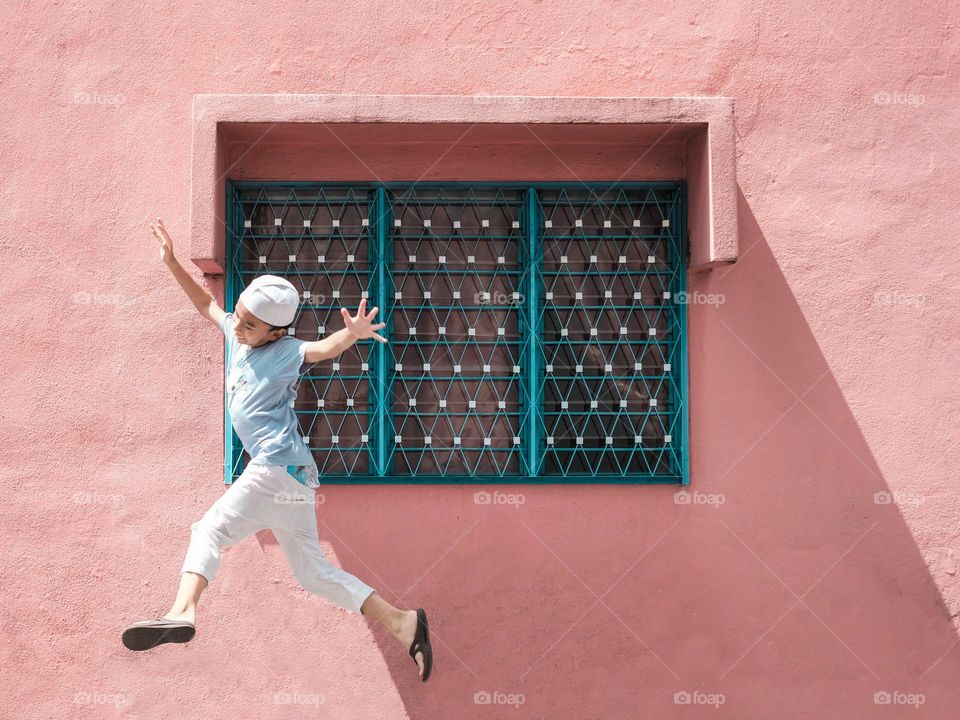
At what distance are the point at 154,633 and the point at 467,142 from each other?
→ 271 centimetres

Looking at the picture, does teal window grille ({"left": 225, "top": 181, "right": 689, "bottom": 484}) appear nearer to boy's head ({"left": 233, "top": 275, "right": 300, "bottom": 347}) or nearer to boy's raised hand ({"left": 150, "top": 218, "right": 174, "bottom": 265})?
boy's raised hand ({"left": 150, "top": 218, "right": 174, "bottom": 265})

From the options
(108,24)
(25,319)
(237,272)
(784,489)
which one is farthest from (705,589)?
(108,24)

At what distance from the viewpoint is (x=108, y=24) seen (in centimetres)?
425

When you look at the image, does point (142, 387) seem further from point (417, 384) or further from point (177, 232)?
point (417, 384)

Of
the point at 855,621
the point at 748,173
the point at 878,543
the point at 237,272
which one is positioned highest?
the point at 748,173

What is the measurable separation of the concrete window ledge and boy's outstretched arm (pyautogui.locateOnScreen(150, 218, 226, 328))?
16 centimetres

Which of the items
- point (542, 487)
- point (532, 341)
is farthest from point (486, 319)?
point (542, 487)

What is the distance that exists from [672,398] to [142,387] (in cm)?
272

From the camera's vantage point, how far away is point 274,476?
136 inches

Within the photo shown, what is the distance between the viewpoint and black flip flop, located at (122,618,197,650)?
3.17 m

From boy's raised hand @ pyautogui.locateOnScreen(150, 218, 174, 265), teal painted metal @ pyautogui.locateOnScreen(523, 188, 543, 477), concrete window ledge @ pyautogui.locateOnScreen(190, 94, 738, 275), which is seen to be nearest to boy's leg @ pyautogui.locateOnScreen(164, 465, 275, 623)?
boy's raised hand @ pyautogui.locateOnScreen(150, 218, 174, 265)

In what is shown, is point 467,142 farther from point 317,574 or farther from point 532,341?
point 317,574

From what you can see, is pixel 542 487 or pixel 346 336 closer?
pixel 346 336

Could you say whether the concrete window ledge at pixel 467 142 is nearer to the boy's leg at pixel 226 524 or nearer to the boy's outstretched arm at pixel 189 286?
the boy's outstretched arm at pixel 189 286
